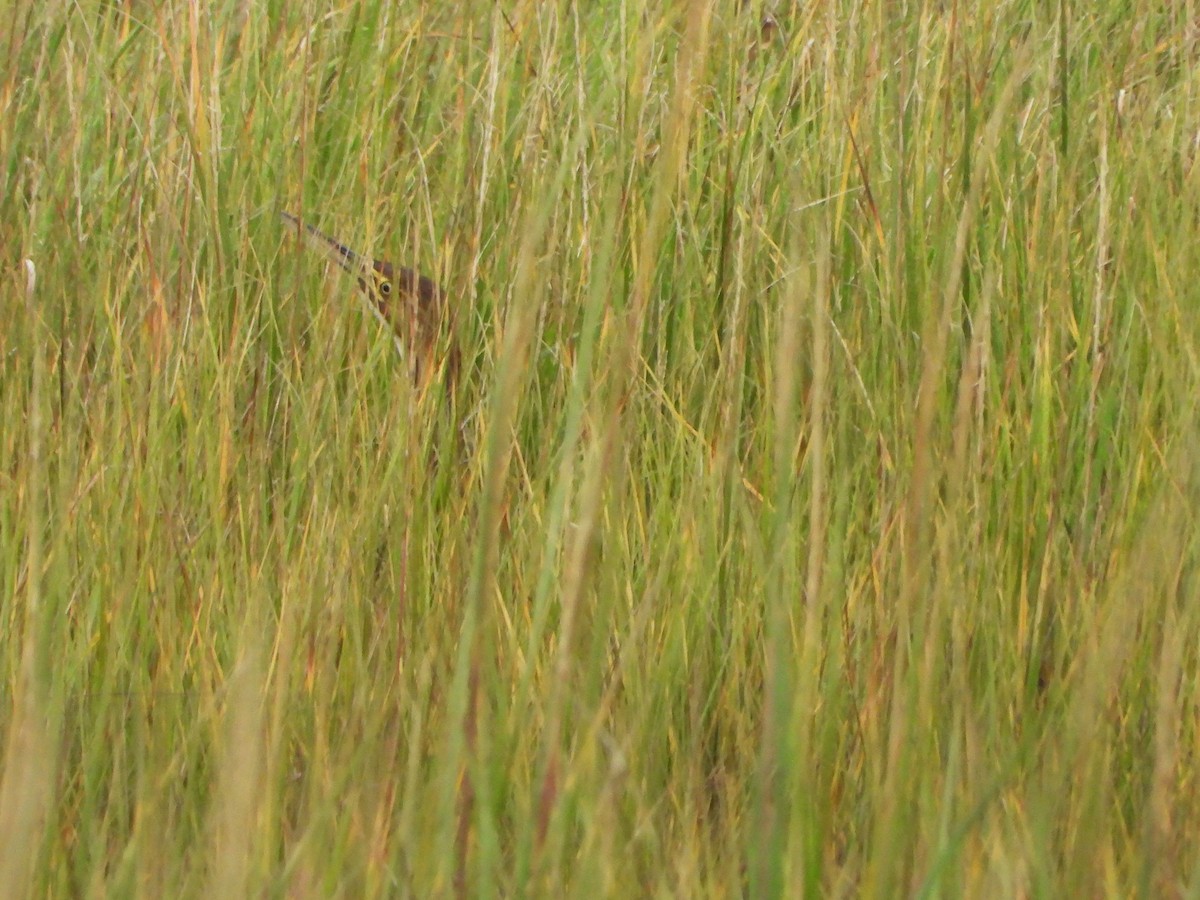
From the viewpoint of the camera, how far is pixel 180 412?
194 centimetres

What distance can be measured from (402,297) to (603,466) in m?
1.40

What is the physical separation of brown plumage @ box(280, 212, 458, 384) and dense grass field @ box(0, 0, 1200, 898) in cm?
4

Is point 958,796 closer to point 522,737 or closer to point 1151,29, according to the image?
point 522,737

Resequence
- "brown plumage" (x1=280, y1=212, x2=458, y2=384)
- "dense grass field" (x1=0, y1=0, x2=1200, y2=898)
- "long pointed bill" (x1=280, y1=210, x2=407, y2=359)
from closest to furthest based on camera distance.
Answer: "dense grass field" (x1=0, y1=0, x2=1200, y2=898), "brown plumage" (x1=280, y1=212, x2=458, y2=384), "long pointed bill" (x1=280, y1=210, x2=407, y2=359)

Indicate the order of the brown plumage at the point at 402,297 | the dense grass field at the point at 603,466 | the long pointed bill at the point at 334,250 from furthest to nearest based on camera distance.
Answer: the long pointed bill at the point at 334,250
the brown plumage at the point at 402,297
the dense grass field at the point at 603,466

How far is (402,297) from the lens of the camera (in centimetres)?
226

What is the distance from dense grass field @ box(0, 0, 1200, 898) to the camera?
1020 millimetres

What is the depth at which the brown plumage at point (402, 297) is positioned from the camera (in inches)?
78.7

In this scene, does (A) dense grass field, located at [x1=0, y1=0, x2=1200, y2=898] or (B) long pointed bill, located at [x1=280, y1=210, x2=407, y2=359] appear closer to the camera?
(A) dense grass field, located at [x1=0, y1=0, x2=1200, y2=898]

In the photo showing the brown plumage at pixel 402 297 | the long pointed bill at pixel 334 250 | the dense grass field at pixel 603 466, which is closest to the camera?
the dense grass field at pixel 603 466

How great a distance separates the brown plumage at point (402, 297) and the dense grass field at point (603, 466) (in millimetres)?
43

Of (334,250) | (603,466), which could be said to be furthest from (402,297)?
(603,466)

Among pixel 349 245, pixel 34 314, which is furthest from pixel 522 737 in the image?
pixel 349 245

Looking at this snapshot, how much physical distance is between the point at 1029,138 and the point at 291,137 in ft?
3.55
